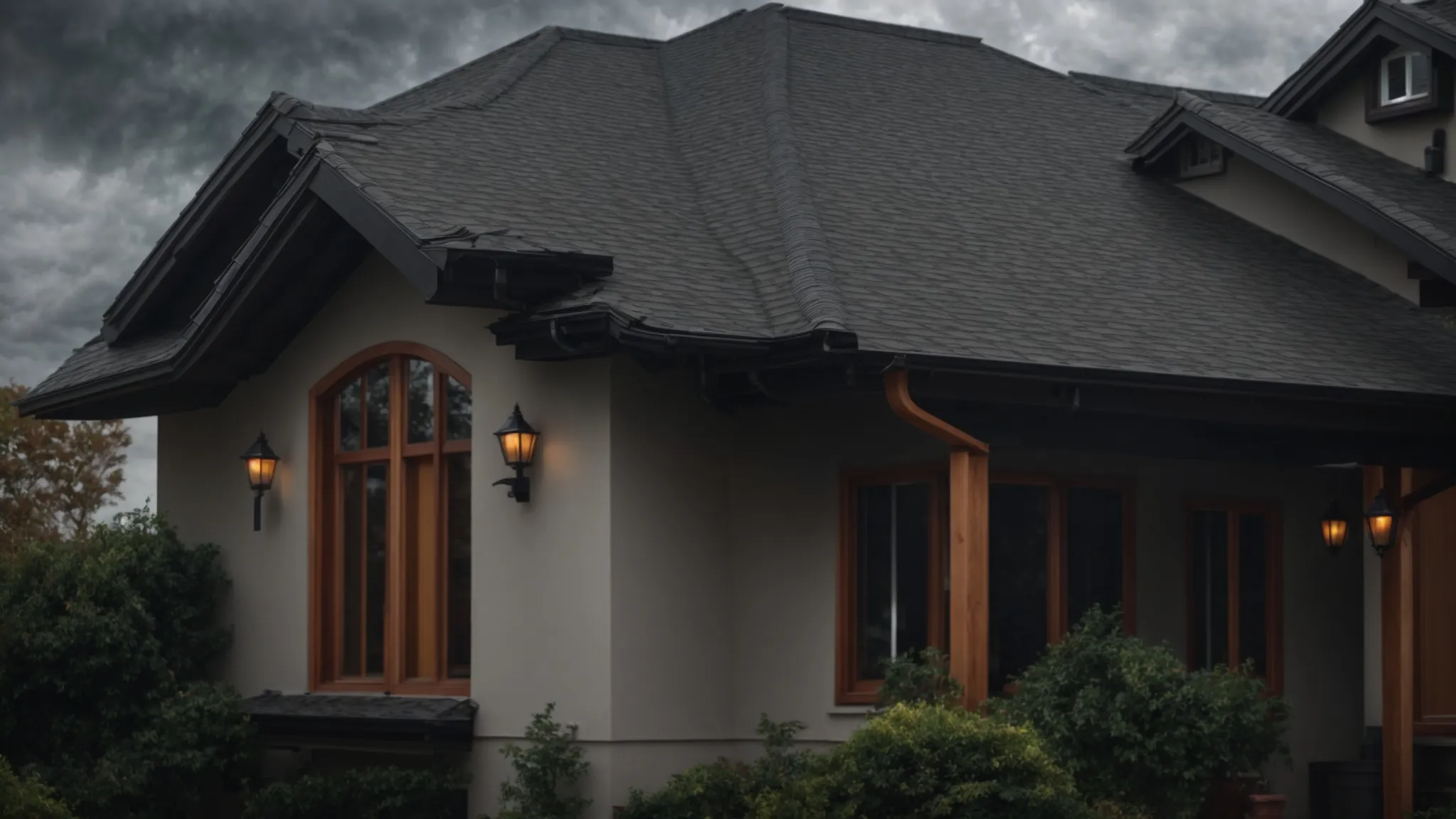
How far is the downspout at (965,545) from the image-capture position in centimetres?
1241

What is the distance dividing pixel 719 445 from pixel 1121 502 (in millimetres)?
3271

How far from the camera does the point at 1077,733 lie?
12336 millimetres

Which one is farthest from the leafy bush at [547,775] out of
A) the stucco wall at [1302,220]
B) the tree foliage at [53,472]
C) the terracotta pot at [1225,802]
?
the tree foliage at [53,472]

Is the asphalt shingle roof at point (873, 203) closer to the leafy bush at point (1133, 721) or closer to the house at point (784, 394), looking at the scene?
the house at point (784, 394)

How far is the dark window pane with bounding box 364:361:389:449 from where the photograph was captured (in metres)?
15.3

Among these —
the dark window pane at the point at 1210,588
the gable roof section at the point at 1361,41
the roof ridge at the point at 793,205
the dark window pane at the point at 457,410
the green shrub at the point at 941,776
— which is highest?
the gable roof section at the point at 1361,41

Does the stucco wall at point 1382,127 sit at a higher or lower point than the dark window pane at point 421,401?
higher

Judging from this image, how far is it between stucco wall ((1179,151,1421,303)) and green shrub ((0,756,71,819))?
443 inches

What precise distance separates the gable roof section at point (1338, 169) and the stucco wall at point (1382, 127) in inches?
3.5

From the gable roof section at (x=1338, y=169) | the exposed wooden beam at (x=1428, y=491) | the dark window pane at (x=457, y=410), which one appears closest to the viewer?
the dark window pane at (x=457, y=410)

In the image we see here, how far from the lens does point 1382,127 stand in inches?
718

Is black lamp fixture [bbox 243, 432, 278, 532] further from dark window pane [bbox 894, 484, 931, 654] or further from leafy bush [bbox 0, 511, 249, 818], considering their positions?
dark window pane [bbox 894, 484, 931, 654]

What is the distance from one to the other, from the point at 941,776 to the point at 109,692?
292 inches

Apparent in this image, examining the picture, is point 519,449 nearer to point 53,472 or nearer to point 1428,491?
point 1428,491
